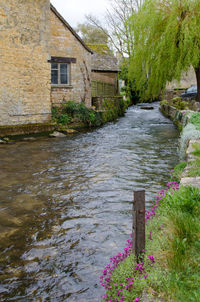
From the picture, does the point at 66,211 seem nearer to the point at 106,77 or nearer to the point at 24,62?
the point at 24,62

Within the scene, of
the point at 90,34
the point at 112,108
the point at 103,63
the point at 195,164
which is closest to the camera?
the point at 195,164

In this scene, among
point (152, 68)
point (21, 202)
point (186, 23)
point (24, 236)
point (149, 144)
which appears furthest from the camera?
point (152, 68)

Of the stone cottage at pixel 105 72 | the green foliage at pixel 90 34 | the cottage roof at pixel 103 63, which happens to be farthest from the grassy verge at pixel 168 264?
the green foliage at pixel 90 34

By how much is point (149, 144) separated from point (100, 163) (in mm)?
4099

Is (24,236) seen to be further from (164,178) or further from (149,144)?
(149,144)

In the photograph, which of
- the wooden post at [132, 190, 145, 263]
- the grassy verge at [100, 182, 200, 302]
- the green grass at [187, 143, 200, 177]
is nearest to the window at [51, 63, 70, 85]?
the green grass at [187, 143, 200, 177]

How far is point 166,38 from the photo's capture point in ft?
51.1

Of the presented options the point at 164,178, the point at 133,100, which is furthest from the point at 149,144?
the point at 133,100

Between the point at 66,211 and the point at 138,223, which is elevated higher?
the point at 138,223

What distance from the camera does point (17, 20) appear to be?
13.3 m

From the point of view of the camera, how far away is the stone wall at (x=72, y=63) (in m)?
16.6

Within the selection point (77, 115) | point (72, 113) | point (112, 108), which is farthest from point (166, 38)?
point (112, 108)

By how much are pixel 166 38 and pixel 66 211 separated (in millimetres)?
12816

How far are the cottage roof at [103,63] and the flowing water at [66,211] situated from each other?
15421 millimetres
